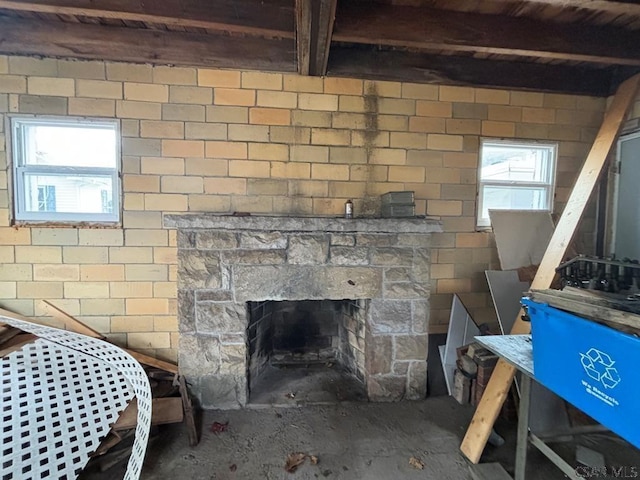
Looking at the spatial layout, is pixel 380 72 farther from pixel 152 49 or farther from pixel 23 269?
pixel 23 269

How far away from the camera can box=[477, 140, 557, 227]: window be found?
272 cm

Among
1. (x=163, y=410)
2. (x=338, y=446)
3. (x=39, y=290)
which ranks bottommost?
(x=338, y=446)

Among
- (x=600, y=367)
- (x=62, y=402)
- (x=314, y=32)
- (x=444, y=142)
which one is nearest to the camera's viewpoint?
(x=600, y=367)

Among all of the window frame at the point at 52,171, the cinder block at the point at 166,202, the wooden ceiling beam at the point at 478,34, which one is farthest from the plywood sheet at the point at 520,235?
the window frame at the point at 52,171

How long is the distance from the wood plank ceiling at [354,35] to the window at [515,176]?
494 millimetres

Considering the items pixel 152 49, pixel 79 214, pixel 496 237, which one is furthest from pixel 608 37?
pixel 79 214

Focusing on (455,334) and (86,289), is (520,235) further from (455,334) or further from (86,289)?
(86,289)

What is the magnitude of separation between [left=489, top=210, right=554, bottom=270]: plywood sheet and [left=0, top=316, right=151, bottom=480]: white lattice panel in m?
2.68

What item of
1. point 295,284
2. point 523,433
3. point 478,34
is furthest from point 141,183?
point 523,433

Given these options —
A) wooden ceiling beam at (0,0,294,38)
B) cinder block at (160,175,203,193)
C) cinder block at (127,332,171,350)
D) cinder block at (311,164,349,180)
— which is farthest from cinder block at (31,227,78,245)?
cinder block at (311,164,349,180)

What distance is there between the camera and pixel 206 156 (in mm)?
2400

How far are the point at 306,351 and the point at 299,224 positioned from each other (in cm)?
133

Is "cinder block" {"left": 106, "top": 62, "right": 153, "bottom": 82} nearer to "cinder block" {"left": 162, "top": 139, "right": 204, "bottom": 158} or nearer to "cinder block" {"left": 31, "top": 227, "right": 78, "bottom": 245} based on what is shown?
"cinder block" {"left": 162, "top": 139, "right": 204, "bottom": 158}

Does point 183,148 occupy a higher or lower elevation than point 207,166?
higher
